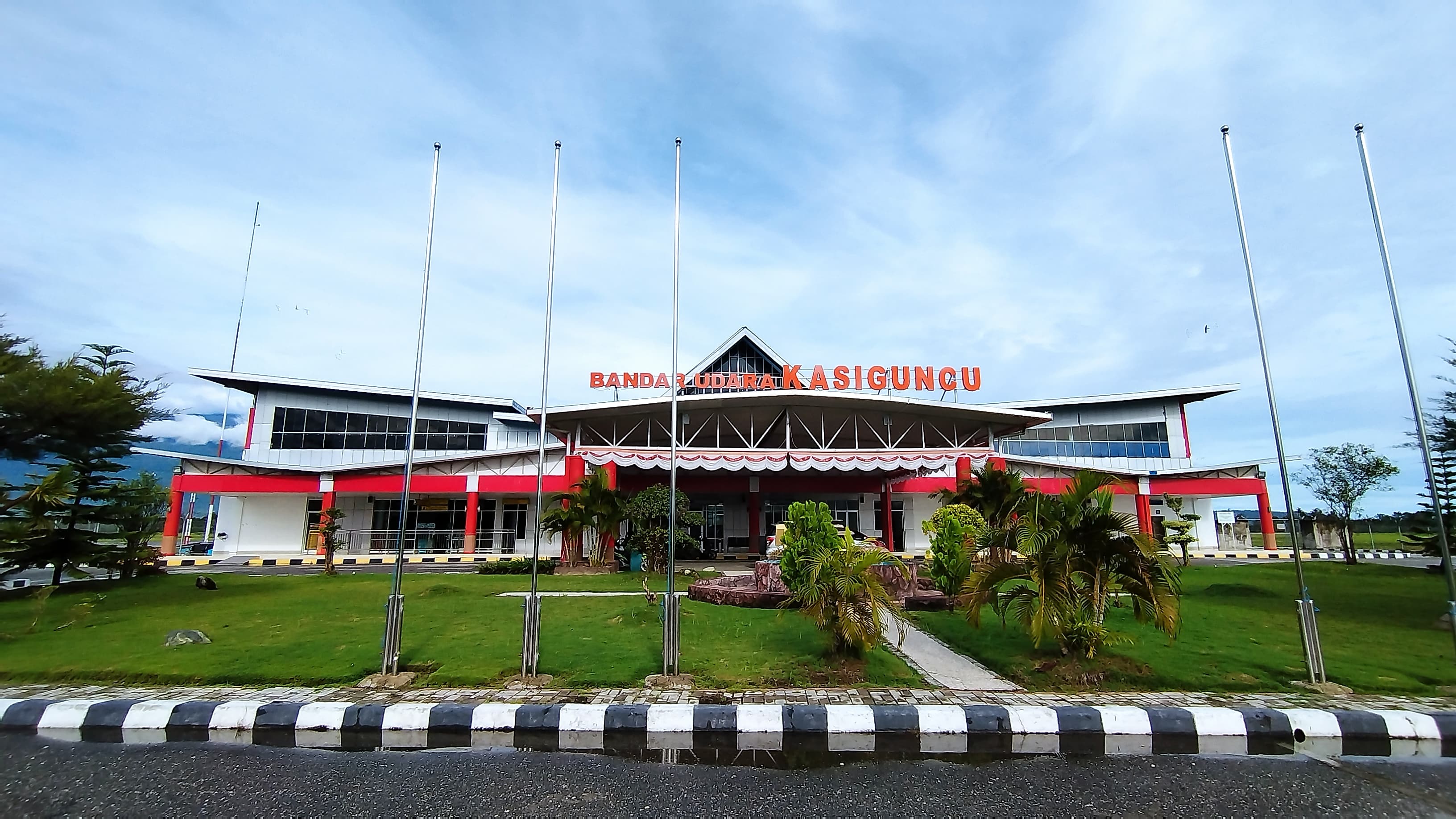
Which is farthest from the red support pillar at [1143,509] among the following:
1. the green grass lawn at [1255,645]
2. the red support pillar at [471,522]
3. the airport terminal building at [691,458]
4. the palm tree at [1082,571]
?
the red support pillar at [471,522]

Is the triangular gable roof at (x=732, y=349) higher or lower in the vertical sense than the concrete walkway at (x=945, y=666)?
higher

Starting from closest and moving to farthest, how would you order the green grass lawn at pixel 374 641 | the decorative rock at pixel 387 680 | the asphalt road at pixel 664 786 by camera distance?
1. the asphalt road at pixel 664 786
2. the decorative rock at pixel 387 680
3. the green grass lawn at pixel 374 641

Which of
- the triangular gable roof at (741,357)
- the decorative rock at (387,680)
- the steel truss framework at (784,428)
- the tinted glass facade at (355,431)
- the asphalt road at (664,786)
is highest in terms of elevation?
the triangular gable roof at (741,357)

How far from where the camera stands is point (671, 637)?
7.09 metres

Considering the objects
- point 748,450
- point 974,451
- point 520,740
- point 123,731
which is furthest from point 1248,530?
point 123,731

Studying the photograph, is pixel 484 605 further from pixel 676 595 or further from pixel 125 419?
pixel 125 419

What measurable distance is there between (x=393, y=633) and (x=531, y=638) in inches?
58.8

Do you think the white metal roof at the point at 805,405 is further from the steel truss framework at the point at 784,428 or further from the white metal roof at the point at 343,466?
the white metal roof at the point at 343,466

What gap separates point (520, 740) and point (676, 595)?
7.52 ft

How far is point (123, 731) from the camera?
5691mm

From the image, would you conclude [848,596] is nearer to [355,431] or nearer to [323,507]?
[323,507]

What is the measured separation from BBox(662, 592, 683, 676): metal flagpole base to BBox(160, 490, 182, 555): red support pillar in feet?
96.9

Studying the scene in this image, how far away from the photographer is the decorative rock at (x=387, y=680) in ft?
22.1

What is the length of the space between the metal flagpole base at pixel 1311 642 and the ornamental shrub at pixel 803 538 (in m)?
5.02
